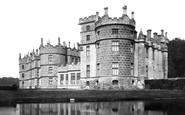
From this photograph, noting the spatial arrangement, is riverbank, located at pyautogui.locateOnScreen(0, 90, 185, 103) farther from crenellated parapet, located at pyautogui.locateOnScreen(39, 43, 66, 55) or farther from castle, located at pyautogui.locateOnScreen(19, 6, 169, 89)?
crenellated parapet, located at pyautogui.locateOnScreen(39, 43, 66, 55)

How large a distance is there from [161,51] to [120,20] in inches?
605

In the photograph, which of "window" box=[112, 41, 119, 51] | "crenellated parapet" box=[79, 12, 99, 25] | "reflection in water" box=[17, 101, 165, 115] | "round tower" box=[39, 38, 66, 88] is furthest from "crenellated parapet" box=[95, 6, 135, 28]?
"reflection in water" box=[17, 101, 165, 115]

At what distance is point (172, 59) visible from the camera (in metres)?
61.6

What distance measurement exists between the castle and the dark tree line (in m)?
9.22

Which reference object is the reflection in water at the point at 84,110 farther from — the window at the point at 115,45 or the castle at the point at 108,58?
the window at the point at 115,45

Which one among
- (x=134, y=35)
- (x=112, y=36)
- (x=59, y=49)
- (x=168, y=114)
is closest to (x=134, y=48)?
(x=134, y=35)

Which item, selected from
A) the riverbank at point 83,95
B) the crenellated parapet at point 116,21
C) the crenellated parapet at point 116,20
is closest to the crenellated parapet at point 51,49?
the crenellated parapet at point 116,20

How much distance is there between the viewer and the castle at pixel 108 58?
3862cm

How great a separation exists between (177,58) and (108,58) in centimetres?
2821

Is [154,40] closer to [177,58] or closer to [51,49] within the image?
[177,58]

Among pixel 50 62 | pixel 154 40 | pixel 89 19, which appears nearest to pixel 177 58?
pixel 154 40

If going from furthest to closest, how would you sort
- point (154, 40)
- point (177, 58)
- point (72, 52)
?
point (177, 58)
point (72, 52)
point (154, 40)

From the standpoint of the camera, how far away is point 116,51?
3850cm

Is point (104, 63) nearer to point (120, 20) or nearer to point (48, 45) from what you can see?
point (120, 20)
